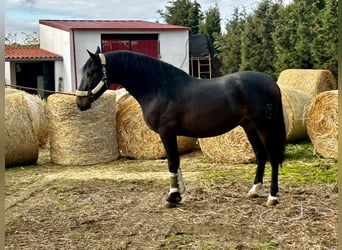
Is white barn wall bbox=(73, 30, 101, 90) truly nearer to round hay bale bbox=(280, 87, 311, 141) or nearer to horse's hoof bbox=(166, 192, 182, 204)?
round hay bale bbox=(280, 87, 311, 141)

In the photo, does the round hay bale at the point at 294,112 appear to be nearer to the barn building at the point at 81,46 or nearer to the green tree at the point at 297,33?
the green tree at the point at 297,33

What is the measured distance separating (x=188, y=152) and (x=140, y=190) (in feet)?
6.42

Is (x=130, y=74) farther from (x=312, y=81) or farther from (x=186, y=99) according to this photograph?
(x=312, y=81)

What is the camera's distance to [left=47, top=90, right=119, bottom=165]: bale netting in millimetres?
5160

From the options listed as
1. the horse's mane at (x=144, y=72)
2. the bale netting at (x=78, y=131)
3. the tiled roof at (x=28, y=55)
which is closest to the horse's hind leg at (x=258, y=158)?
the horse's mane at (x=144, y=72)

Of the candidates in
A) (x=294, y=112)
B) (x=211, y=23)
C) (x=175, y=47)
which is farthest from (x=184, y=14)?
(x=294, y=112)

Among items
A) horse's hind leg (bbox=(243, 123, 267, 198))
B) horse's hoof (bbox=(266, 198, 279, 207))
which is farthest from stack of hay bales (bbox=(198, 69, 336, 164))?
horse's hoof (bbox=(266, 198, 279, 207))

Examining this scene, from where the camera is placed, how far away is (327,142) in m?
4.97

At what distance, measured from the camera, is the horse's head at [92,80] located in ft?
10.8

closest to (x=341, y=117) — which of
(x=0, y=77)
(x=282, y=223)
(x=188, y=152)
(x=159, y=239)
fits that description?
(x=0, y=77)

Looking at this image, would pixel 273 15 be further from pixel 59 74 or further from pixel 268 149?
pixel 268 149

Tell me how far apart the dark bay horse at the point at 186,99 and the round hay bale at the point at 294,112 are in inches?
91.2

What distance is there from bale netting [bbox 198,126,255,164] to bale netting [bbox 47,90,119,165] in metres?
1.32

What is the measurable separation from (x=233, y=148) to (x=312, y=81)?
3250mm
